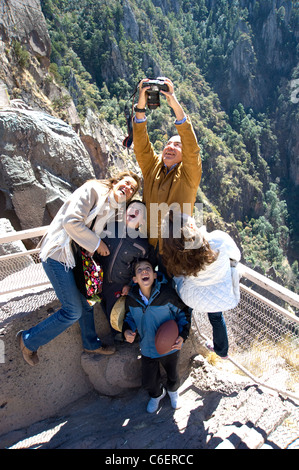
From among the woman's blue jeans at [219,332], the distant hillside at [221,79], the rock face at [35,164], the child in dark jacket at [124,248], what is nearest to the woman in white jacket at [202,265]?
the woman's blue jeans at [219,332]

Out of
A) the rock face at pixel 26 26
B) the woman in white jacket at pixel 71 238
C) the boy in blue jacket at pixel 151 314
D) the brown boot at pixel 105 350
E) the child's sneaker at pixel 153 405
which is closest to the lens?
the woman in white jacket at pixel 71 238

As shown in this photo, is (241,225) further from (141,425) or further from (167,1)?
(167,1)

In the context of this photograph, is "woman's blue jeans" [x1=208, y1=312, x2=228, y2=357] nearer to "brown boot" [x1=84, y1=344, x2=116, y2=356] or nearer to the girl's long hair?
the girl's long hair

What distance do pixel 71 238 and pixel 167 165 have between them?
3.10 ft

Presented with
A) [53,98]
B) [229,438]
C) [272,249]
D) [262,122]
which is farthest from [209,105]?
[229,438]

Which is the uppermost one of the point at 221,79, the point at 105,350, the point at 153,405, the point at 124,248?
the point at 221,79

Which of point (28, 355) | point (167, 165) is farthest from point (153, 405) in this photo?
point (167, 165)

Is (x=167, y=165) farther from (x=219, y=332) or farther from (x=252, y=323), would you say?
(x=252, y=323)

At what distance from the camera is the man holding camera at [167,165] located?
2.26 m

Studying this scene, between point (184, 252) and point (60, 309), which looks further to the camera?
point (60, 309)

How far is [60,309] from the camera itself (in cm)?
221

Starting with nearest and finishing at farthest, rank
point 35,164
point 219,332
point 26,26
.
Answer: point 219,332 → point 35,164 → point 26,26

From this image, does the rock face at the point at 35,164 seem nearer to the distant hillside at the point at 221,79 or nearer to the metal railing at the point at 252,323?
the metal railing at the point at 252,323
